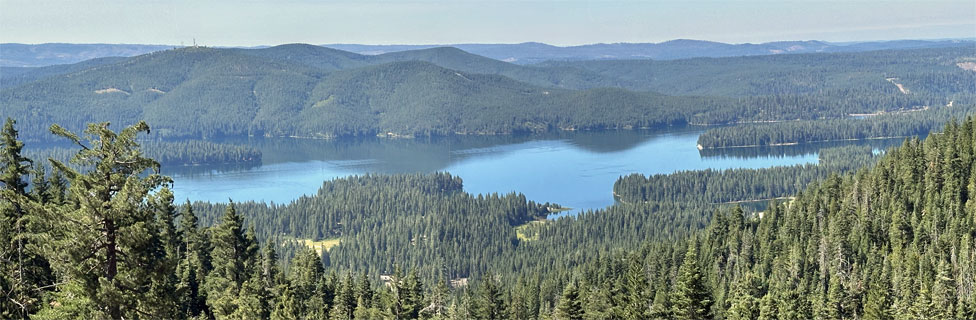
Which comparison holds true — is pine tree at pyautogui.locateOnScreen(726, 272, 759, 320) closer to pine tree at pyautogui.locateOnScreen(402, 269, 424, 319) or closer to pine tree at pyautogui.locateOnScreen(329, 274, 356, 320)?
pine tree at pyautogui.locateOnScreen(402, 269, 424, 319)

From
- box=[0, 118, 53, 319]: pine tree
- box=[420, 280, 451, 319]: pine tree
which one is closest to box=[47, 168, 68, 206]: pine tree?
box=[0, 118, 53, 319]: pine tree

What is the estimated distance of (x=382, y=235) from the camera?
144375mm

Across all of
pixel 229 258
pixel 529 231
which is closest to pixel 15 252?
pixel 229 258

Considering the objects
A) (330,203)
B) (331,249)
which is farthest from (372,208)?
(331,249)

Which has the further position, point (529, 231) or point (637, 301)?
point (529, 231)

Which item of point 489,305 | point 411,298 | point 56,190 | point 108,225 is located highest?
point 108,225

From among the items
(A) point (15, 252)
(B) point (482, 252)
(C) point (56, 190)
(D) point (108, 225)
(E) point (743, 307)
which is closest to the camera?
(D) point (108, 225)

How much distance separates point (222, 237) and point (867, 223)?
6395 centimetres

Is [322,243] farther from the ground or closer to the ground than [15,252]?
closer to the ground

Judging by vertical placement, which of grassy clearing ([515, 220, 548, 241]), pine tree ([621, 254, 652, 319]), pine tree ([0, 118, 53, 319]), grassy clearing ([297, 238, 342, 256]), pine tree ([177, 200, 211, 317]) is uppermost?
pine tree ([0, 118, 53, 319])

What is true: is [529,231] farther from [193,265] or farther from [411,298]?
[193,265]

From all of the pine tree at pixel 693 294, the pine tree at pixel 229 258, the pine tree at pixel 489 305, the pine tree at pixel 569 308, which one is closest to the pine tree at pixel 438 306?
the pine tree at pixel 489 305

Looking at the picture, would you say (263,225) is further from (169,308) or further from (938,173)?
(169,308)

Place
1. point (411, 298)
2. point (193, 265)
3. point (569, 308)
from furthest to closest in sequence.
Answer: point (411, 298)
point (193, 265)
point (569, 308)
